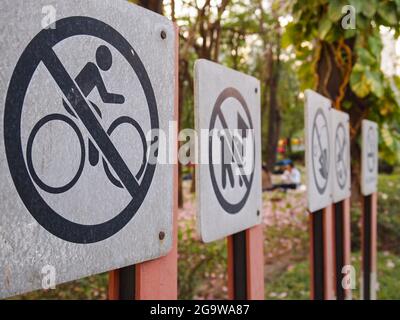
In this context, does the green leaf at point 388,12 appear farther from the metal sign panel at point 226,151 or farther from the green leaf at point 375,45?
the metal sign panel at point 226,151

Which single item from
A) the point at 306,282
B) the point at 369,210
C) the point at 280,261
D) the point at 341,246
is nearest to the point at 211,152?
the point at 341,246

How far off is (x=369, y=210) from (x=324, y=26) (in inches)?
50.6

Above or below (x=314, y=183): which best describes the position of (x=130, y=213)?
below

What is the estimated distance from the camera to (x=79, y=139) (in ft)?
2.08

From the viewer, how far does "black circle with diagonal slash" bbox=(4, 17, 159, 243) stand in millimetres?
554

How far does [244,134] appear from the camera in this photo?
3.56 feet

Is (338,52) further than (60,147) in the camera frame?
Yes

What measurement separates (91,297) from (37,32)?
125 inches

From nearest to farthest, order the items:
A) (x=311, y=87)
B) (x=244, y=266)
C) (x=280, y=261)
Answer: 1. (x=244, y=266)
2. (x=311, y=87)
3. (x=280, y=261)

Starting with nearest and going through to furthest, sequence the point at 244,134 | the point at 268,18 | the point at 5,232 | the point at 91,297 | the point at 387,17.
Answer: the point at 5,232, the point at 244,134, the point at 387,17, the point at 91,297, the point at 268,18

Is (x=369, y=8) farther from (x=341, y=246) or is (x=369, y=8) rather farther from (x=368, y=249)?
(x=368, y=249)

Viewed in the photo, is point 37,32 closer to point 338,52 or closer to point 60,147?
point 60,147

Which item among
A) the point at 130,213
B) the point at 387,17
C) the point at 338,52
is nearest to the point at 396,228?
the point at 338,52
